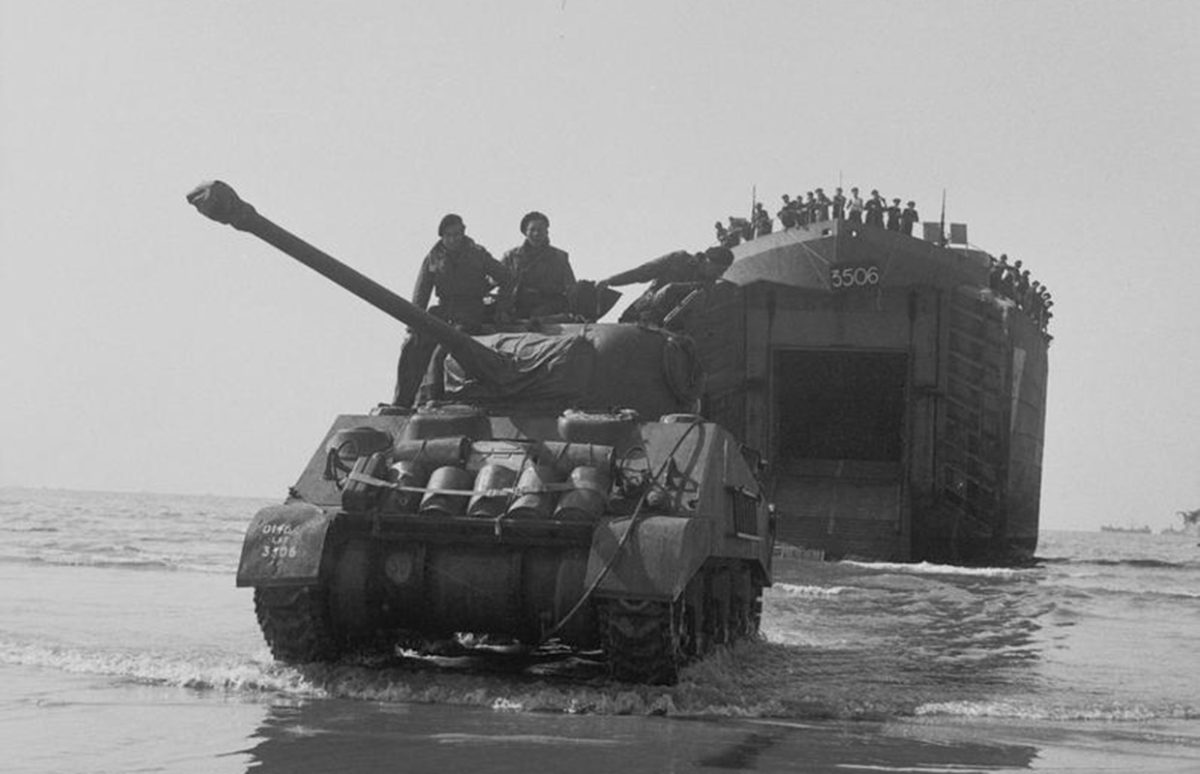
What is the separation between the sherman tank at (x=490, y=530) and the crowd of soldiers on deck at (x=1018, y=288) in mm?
21151

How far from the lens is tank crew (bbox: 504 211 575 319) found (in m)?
12.9

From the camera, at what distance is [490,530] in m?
9.66

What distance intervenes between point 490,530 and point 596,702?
48.2 inches

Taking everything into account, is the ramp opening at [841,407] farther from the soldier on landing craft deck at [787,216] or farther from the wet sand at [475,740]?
the wet sand at [475,740]

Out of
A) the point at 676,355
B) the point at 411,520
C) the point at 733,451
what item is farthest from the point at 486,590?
the point at 676,355

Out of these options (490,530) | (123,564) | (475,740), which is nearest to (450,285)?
(490,530)

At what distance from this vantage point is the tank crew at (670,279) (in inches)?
501

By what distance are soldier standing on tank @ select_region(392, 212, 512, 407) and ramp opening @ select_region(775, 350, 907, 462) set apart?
17.7 metres

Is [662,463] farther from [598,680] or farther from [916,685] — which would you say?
[916,685]

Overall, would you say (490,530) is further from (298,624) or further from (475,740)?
(475,740)

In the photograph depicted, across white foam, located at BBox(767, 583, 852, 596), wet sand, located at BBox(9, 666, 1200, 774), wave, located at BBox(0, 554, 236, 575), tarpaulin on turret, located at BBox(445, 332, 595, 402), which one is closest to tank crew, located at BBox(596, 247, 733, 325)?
tarpaulin on turret, located at BBox(445, 332, 595, 402)

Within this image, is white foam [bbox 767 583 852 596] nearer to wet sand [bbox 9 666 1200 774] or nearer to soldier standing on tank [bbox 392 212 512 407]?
soldier standing on tank [bbox 392 212 512 407]

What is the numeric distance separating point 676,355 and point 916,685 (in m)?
2.94

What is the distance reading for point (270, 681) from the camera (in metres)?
9.70
